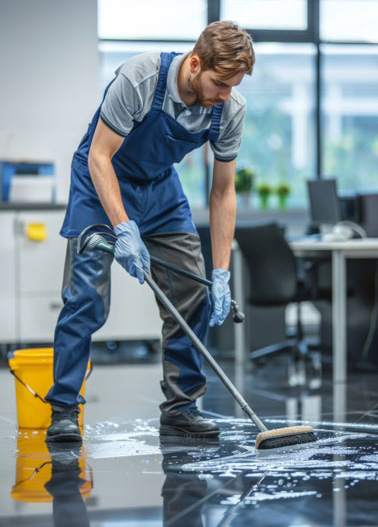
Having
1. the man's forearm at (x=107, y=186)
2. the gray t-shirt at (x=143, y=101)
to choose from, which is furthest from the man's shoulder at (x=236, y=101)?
the man's forearm at (x=107, y=186)

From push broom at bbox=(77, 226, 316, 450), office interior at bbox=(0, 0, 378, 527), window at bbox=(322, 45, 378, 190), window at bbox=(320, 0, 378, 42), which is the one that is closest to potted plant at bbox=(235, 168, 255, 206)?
office interior at bbox=(0, 0, 378, 527)

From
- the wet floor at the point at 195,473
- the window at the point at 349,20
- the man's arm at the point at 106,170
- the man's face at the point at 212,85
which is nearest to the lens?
the wet floor at the point at 195,473

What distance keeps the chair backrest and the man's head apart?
213 centimetres

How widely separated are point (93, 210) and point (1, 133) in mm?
2904

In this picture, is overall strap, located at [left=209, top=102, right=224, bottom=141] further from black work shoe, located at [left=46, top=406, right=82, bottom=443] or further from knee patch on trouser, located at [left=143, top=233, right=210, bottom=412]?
black work shoe, located at [left=46, top=406, right=82, bottom=443]

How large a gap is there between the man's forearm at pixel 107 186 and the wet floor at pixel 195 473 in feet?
2.10

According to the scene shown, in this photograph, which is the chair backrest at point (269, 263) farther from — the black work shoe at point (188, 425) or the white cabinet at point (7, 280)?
the black work shoe at point (188, 425)

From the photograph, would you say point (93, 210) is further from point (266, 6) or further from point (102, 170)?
point (266, 6)

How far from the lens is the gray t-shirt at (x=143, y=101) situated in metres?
2.28

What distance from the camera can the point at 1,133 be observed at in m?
5.20

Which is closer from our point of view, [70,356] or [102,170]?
[102,170]

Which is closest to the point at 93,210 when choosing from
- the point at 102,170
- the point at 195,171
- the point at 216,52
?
the point at 102,170

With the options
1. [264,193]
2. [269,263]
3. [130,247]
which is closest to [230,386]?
[130,247]

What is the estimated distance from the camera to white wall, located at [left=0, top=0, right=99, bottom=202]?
519cm
